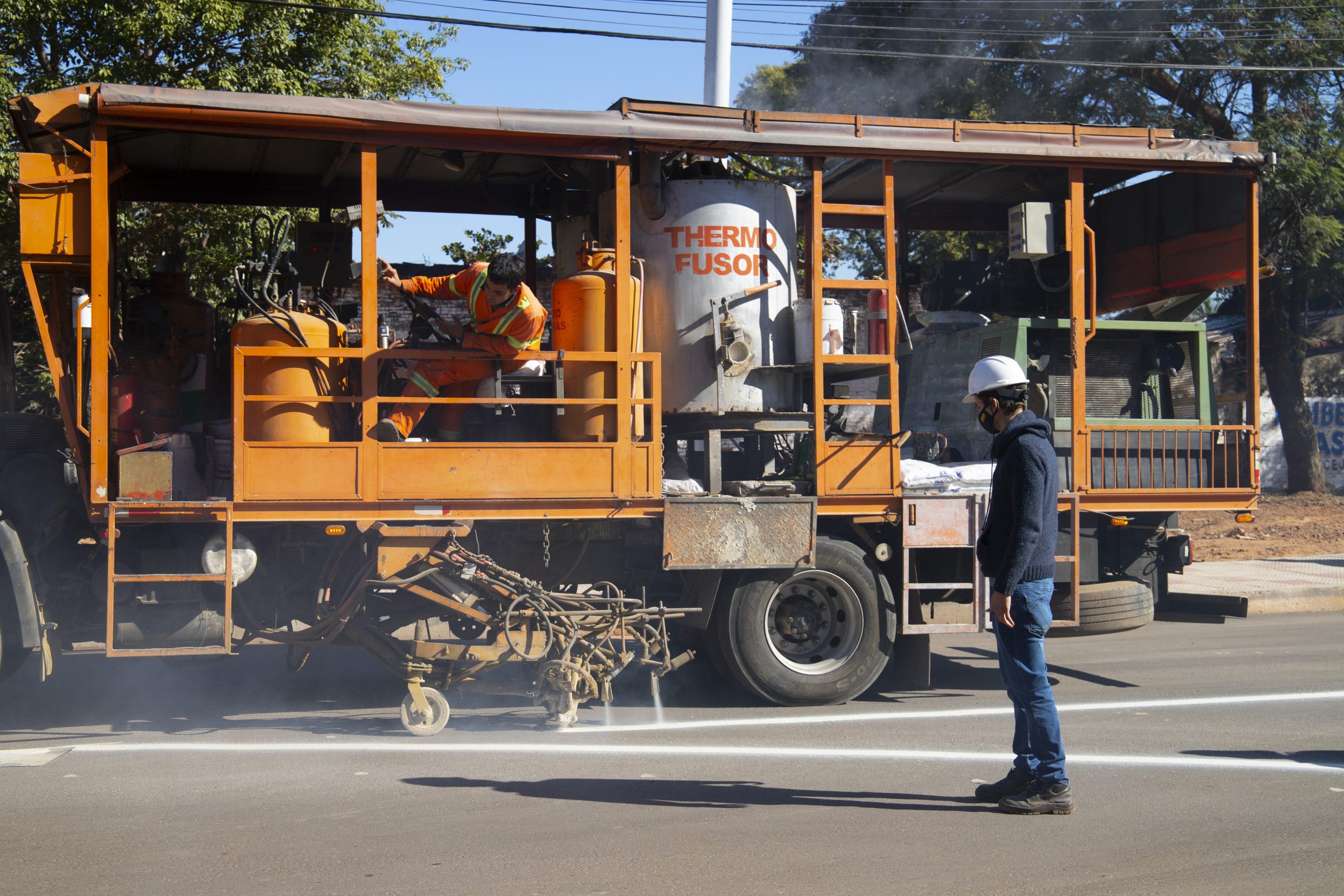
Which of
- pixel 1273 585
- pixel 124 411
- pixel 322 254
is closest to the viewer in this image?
pixel 124 411

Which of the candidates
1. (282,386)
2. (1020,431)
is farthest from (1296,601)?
(282,386)

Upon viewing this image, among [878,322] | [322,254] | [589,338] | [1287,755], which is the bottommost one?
[1287,755]

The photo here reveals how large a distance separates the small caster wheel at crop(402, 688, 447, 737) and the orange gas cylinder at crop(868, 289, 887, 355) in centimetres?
335

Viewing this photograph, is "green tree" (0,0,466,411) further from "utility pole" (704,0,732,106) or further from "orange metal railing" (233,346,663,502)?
Result: "orange metal railing" (233,346,663,502)

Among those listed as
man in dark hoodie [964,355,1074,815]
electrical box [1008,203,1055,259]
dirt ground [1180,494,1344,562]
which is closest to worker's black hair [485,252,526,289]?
man in dark hoodie [964,355,1074,815]

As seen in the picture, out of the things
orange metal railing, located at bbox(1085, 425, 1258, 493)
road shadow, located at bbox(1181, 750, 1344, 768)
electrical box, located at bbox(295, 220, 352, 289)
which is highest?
electrical box, located at bbox(295, 220, 352, 289)

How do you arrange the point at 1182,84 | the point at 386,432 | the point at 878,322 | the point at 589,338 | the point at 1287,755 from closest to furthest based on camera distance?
the point at 1287,755 → the point at 386,432 → the point at 589,338 → the point at 878,322 → the point at 1182,84

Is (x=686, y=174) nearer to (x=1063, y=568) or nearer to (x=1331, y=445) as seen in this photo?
(x=1063, y=568)

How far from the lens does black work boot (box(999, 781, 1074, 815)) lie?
4.77 m

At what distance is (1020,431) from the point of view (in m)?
4.89

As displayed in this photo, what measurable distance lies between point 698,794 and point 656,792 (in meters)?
0.19

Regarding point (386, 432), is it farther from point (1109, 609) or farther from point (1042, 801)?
point (1109, 609)

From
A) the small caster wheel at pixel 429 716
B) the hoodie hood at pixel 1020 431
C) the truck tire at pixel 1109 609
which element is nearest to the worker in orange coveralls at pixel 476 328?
the small caster wheel at pixel 429 716

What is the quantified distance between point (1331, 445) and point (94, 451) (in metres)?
24.6
